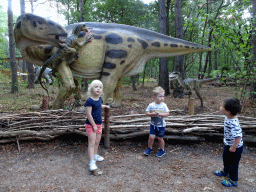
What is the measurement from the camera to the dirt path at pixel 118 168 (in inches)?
72.8

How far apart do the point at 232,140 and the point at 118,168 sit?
4.01ft

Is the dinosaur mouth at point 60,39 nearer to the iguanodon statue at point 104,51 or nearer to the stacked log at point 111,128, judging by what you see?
the iguanodon statue at point 104,51

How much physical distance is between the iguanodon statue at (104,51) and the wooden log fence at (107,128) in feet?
2.75

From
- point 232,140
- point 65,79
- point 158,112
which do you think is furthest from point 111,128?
point 232,140

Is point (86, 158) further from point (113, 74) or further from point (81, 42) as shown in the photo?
point (81, 42)

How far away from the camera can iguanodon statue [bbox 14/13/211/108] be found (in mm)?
3465

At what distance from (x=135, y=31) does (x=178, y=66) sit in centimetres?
324

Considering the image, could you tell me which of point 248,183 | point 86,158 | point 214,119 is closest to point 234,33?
point 214,119

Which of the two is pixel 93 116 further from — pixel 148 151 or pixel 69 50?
pixel 69 50

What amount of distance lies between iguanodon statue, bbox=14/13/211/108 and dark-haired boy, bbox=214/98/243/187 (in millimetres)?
2343

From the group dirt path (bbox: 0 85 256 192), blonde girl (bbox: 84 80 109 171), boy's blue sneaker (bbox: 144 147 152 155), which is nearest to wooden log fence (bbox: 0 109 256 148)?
dirt path (bbox: 0 85 256 192)

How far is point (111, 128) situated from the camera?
2742 mm

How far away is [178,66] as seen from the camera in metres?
6.88

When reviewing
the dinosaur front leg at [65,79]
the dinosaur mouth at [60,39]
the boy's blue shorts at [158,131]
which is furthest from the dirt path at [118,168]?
the dinosaur mouth at [60,39]
